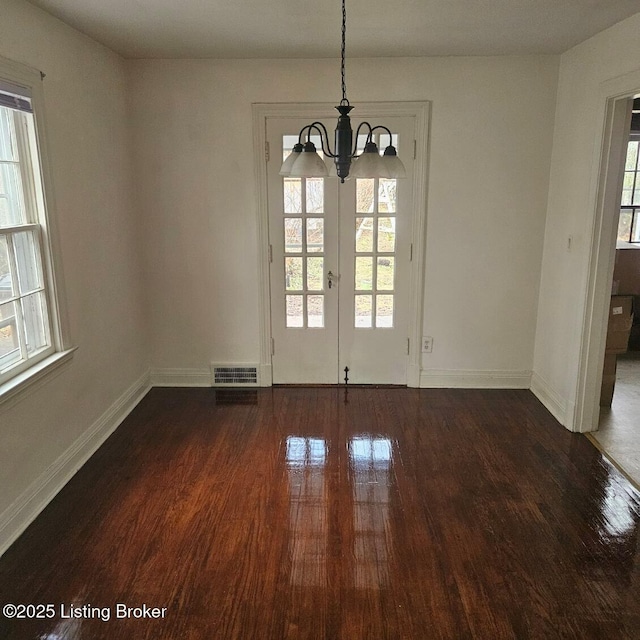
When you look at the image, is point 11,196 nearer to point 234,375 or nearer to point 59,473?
point 59,473

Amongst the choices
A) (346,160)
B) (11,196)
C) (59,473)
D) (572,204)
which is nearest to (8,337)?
(11,196)

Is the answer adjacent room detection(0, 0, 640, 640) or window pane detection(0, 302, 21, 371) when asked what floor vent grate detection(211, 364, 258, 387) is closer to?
adjacent room detection(0, 0, 640, 640)

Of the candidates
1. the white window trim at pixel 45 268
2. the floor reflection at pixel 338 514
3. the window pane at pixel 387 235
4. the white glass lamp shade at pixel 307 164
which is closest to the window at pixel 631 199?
the window pane at pixel 387 235

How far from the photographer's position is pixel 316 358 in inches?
176

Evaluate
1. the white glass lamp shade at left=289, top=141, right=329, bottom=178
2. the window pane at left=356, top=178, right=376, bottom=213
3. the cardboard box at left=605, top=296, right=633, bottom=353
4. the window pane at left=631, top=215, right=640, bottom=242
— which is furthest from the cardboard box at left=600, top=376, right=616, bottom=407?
the white glass lamp shade at left=289, top=141, right=329, bottom=178

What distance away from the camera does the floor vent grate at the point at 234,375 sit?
4.50 m

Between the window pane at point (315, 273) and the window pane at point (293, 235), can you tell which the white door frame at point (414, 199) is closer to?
the window pane at point (293, 235)

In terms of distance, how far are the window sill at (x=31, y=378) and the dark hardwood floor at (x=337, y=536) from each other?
67 cm

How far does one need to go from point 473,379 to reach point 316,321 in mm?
1425

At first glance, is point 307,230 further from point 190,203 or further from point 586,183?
point 586,183

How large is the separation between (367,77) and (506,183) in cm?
134

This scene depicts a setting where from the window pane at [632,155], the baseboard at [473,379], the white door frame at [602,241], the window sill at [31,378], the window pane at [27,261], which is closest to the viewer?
the window sill at [31,378]

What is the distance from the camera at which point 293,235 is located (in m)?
4.25

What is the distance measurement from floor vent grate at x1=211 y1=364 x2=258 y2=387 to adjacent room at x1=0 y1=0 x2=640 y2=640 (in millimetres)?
20
